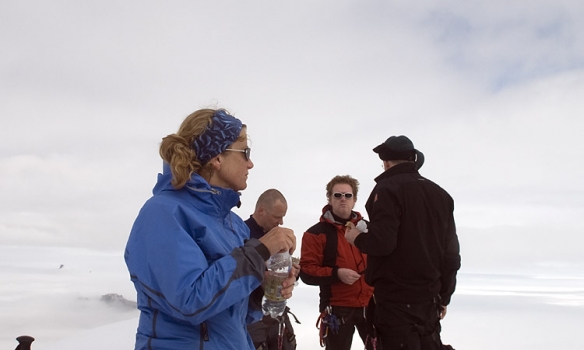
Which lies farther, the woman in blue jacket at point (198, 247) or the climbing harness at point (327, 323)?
the climbing harness at point (327, 323)

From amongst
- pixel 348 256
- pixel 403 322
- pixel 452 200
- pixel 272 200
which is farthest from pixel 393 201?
pixel 272 200

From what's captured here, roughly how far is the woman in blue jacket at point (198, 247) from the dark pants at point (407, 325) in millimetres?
2017

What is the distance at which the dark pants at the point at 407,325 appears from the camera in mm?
4117

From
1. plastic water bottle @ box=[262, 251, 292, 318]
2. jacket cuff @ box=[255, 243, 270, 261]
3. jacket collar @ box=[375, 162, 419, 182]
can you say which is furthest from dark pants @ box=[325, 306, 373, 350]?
jacket cuff @ box=[255, 243, 270, 261]

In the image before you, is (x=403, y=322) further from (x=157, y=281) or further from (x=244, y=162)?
(x=157, y=281)

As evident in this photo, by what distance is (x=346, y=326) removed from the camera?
212 inches

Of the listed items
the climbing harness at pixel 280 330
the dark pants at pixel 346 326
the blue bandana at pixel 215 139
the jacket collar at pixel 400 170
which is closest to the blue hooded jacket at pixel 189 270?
the blue bandana at pixel 215 139

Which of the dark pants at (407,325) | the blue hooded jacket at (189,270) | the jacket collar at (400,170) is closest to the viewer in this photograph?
the blue hooded jacket at (189,270)

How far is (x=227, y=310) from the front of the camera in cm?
222

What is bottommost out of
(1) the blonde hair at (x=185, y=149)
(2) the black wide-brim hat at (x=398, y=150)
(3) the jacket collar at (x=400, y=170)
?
(1) the blonde hair at (x=185, y=149)

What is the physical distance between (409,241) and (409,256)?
0.12 metres

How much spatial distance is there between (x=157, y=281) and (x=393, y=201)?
266 centimetres

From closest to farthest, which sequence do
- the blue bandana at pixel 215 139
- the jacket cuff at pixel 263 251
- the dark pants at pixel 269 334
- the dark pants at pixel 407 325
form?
the jacket cuff at pixel 263 251
the blue bandana at pixel 215 139
the dark pants at pixel 407 325
the dark pants at pixel 269 334

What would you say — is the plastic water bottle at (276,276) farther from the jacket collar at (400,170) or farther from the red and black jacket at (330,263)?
the red and black jacket at (330,263)
